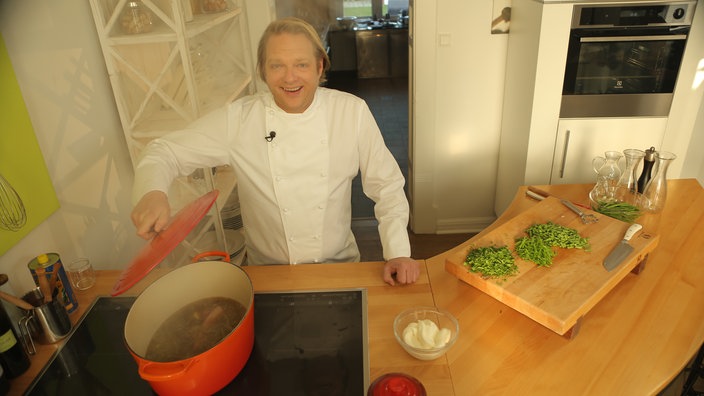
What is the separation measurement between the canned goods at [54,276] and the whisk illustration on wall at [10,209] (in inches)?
6.0

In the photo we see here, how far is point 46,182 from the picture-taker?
146cm

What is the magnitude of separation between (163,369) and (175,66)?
65.6 inches

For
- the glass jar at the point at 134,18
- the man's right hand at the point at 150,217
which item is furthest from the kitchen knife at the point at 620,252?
the glass jar at the point at 134,18

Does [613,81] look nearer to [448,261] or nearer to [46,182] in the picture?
[448,261]

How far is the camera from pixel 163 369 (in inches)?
35.0

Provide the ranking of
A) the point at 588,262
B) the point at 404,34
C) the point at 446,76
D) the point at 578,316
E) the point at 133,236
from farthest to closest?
1. the point at 404,34
2. the point at 446,76
3. the point at 133,236
4. the point at 588,262
5. the point at 578,316

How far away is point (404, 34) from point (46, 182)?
617cm

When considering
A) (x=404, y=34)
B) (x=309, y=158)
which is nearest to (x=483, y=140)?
(x=309, y=158)

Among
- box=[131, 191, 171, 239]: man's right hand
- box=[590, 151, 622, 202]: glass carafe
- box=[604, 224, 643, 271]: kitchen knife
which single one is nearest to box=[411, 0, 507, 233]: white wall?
box=[590, 151, 622, 202]: glass carafe

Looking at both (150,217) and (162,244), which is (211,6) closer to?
(150,217)

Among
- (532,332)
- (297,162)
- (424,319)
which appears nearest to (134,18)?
(297,162)

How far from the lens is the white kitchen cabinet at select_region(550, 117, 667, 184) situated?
252cm

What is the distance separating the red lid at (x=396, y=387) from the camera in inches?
35.8

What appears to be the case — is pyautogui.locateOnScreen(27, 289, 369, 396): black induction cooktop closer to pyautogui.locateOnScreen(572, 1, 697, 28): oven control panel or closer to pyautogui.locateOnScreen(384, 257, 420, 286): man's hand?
pyautogui.locateOnScreen(384, 257, 420, 286): man's hand
